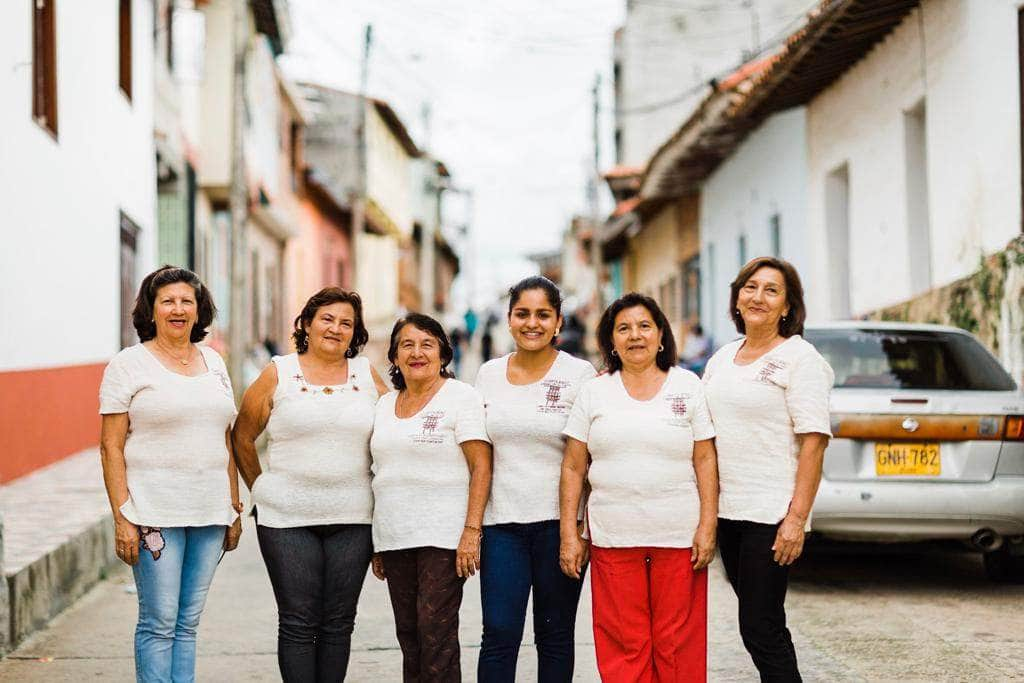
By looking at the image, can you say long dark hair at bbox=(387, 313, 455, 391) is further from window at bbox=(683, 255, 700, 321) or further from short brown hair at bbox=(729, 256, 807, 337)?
window at bbox=(683, 255, 700, 321)

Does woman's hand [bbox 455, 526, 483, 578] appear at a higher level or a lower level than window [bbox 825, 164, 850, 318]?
lower

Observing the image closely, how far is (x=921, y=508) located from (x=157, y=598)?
4.29 metres

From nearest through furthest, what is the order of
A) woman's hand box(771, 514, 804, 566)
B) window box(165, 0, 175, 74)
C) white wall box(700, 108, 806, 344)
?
woman's hand box(771, 514, 804, 566), white wall box(700, 108, 806, 344), window box(165, 0, 175, 74)

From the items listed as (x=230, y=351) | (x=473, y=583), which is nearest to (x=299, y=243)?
(x=230, y=351)

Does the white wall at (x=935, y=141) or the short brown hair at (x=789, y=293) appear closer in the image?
the short brown hair at (x=789, y=293)

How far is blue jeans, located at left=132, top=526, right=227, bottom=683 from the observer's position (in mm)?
4762

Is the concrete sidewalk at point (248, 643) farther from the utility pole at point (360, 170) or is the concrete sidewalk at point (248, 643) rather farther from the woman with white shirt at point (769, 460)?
the utility pole at point (360, 170)

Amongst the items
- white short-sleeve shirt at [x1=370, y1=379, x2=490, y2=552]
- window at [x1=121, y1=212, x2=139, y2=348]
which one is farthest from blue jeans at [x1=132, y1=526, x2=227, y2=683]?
window at [x1=121, y1=212, x2=139, y2=348]

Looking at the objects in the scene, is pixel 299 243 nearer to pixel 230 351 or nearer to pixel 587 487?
pixel 230 351

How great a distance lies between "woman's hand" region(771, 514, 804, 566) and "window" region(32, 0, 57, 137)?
915 cm

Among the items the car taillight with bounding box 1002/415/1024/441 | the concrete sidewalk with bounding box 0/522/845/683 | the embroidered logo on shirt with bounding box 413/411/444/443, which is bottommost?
the concrete sidewalk with bounding box 0/522/845/683

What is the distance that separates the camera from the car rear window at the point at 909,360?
761 centimetres

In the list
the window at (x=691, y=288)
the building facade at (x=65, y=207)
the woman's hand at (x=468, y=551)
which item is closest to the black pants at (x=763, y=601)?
the woman's hand at (x=468, y=551)

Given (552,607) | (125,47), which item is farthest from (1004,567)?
(125,47)
